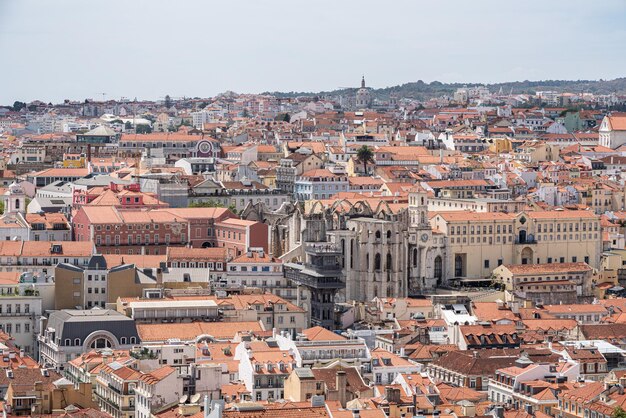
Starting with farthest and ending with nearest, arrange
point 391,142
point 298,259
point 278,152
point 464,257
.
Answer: point 391,142 → point 278,152 → point 464,257 → point 298,259

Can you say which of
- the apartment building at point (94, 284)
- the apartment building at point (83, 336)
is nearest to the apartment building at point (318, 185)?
the apartment building at point (94, 284)

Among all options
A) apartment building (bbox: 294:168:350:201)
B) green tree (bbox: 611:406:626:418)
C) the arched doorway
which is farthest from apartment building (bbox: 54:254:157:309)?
apartment building (bbox: 294:168:350:201)

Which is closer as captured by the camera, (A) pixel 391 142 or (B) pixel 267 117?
(A) pixel 391 142

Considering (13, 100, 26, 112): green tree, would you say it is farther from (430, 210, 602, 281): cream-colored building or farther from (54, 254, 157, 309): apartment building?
(54, 254, 157, 309): apartment building

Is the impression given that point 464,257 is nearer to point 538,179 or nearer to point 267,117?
point 538,179

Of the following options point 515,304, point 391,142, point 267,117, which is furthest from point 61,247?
point 267,117

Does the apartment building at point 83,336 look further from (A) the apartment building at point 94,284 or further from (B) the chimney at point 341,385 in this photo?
(B) the chimney at point 341,385

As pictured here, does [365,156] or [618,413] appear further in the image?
[365,156]

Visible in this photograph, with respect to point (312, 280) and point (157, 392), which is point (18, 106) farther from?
point (157, 392)

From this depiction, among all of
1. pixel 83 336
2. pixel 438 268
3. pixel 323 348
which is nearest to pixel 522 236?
pixel 438 268
